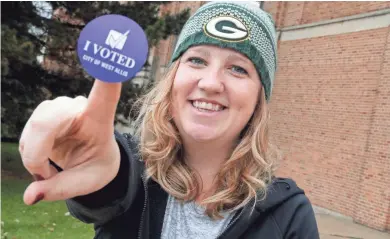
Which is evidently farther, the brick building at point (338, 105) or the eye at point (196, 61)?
the brick building at point (338, 105)

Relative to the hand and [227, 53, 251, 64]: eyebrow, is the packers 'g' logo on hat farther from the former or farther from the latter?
the hand

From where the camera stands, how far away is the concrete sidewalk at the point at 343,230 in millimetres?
8016

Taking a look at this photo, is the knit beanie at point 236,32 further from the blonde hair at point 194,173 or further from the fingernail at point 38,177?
the fingernail at point 38,177

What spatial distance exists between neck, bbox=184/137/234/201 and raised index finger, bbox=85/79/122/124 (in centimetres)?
65

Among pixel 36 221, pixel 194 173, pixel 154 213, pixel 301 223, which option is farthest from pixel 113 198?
pixel 36 221

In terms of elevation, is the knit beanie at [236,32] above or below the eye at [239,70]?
above

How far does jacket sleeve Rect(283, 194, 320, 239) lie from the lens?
1464mm

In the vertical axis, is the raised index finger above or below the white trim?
below

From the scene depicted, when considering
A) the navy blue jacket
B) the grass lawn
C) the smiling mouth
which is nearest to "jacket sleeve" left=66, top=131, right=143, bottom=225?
the navy blue jacket

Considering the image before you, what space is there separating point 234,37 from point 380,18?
9453 millimetres

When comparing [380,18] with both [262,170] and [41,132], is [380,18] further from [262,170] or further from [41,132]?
[41,132]

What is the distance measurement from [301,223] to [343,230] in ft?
25.2

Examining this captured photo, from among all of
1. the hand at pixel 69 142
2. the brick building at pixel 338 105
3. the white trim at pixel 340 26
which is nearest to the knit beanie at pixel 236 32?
the hand at pixel 69 142

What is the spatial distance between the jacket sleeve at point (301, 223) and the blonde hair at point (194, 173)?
4.8 inches
